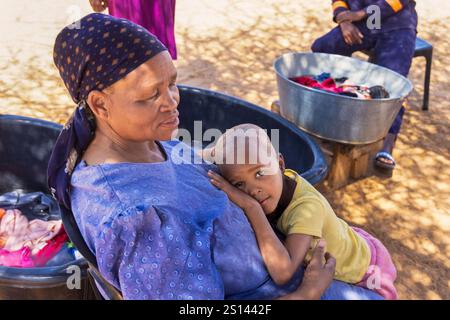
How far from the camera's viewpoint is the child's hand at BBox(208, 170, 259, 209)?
1.67 metres

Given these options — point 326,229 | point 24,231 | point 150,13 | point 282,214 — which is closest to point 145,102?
point 282,214

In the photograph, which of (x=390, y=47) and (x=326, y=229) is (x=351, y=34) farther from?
(x=326, y=229)

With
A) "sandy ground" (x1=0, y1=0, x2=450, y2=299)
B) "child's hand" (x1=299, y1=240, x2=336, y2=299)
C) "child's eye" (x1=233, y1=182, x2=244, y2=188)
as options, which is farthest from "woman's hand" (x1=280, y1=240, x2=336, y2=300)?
"sandy ground" (x1=0, y1=0, x2=450, y2=299)

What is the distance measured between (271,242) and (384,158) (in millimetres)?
2707

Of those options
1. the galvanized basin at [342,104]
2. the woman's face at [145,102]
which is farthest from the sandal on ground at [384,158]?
the woman's face at [145,102]

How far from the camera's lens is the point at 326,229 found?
1903 millimetres

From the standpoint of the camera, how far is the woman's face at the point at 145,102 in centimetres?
142

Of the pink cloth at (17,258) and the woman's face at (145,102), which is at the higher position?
the woman's face at (145,102)

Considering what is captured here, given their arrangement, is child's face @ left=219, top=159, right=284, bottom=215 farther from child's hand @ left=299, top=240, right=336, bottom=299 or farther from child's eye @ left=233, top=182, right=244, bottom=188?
child's hand @ left=299, top=240, right=336, bottom=299

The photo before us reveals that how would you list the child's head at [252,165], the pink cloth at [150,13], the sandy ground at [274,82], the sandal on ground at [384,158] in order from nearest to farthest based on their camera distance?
the child's head at [252,165] → the sandy ground at [274,82] → the pink cloth at [150,13] → the sandal on ground at [384,158]

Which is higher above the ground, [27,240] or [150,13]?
[150,13]

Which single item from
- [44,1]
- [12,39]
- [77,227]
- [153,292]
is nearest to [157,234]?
[153,292]

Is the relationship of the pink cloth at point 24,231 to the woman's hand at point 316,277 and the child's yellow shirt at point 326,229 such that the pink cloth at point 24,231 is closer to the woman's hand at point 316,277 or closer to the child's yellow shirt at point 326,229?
the child's yellow shirt at point 326,229

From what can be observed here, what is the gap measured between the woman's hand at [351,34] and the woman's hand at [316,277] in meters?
2.90
